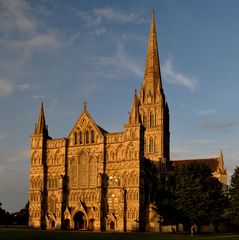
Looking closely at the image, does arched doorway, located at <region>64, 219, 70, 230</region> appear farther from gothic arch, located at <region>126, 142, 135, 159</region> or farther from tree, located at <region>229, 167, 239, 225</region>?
tree, located at <region>229, 167, 239, 225</region>

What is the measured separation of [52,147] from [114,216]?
73.5 ft

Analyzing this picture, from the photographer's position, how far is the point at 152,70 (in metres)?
138

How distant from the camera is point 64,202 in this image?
99.4 meters

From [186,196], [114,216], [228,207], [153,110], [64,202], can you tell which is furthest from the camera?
[153,110]

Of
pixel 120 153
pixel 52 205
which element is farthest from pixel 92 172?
pixel 52 205

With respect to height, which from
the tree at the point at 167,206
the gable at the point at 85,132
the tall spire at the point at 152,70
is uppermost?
the tall spire at the point at 152,70

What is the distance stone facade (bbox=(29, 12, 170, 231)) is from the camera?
93250 millimetres

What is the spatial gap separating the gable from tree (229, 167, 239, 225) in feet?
101

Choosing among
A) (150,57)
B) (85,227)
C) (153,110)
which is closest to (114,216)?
(85,227)

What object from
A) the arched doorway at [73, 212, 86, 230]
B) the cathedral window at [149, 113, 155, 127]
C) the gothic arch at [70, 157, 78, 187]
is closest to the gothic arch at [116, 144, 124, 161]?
the gothic arch at [70, 157, 78, 187]

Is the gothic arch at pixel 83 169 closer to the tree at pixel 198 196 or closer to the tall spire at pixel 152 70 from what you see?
the tree at pixel 198 196

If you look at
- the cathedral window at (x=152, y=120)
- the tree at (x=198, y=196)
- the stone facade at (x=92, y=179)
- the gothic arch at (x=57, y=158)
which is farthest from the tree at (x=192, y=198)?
the cathedral window at (x=152, y=120)

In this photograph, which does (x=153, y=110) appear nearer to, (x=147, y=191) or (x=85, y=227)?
(x=147, y=191)

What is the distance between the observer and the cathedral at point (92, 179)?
93.2m
